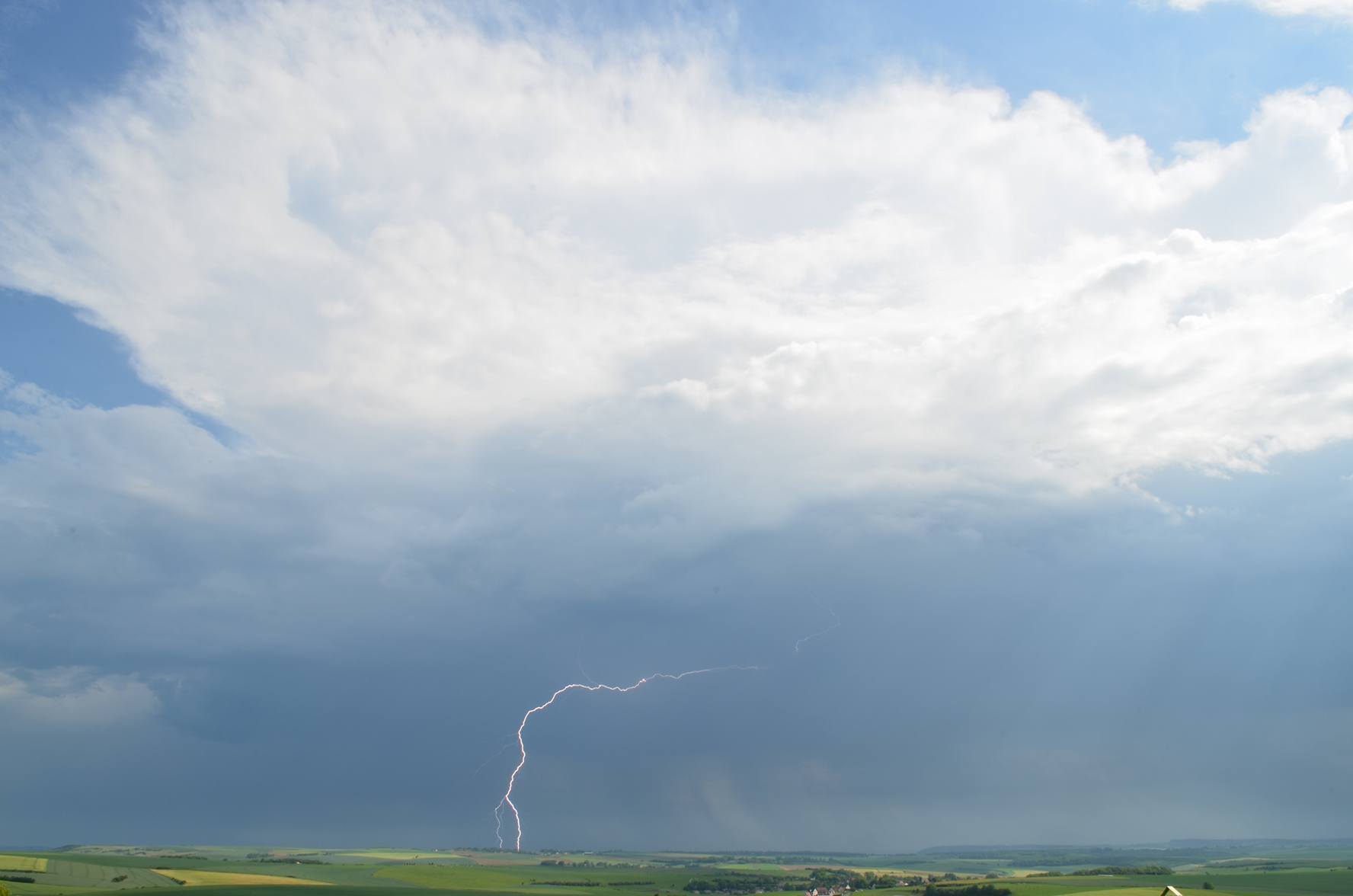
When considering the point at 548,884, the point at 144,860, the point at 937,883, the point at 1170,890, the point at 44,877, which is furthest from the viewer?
the point at 144,860

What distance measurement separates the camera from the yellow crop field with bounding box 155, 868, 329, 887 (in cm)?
10900

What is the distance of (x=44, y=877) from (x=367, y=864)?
8464cm

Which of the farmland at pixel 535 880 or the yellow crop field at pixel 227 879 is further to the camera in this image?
the yellow crop field at pixel 227 879

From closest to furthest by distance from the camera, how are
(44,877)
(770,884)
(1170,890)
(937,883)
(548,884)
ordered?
1. (1170,890)
2. (44,877)
3. (937,883)
4. (548,884)
5. (770,884)

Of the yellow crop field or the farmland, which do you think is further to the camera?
the yellow crop field

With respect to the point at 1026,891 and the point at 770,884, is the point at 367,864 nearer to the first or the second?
the point at 770,884

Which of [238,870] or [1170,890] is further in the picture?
[238,870]

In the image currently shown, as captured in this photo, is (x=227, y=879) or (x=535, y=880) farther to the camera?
(x=535, y=880)

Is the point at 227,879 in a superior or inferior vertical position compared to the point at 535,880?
superior

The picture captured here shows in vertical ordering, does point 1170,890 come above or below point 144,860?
above

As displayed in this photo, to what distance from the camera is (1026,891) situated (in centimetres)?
10750

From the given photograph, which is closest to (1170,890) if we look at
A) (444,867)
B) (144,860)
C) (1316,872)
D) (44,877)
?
(44,877)

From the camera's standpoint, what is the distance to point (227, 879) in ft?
386

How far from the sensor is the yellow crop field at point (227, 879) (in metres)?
109
